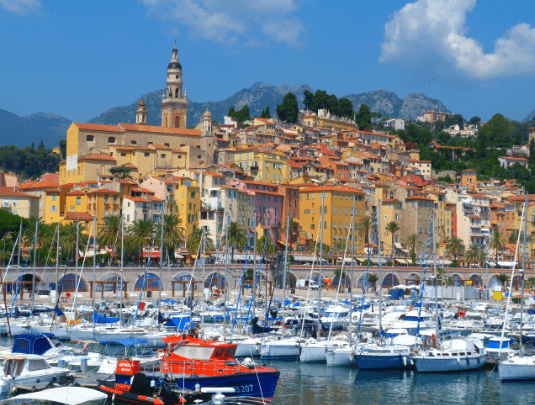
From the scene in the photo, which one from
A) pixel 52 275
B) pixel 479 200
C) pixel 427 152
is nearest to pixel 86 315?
pixel 52 275

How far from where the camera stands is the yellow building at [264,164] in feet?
393

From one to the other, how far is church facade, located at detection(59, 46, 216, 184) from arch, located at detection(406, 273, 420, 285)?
121 ft

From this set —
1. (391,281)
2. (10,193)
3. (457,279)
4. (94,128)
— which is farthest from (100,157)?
(457,279)

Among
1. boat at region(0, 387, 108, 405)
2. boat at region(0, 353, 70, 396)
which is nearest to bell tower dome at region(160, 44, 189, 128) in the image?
boat at region(0, 353, 70, 396)

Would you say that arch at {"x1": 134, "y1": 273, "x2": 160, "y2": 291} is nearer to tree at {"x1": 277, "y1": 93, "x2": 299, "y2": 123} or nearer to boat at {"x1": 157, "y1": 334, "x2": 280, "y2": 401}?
boat at {"x1": 157, "y1": 334, "x2": 280, "y2": 401}

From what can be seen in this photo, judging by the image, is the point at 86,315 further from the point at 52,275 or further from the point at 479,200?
the point at 479,200

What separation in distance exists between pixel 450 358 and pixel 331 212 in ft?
229

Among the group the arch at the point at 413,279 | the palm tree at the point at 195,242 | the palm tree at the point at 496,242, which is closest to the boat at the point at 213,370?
the palm tree at the point at 195,242

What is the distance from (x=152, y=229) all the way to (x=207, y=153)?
39638 millimetres

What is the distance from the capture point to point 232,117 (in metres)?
159

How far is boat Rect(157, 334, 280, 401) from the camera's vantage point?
101ft

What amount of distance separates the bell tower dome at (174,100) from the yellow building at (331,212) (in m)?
33.5

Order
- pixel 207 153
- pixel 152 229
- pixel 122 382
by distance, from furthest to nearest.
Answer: pixel 207 153 → pixel 152 229 → pixel 122 382

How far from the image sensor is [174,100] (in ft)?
449
